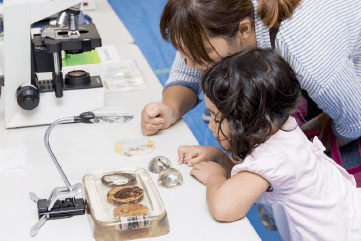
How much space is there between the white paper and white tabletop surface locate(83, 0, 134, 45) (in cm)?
95

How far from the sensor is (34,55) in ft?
4.07

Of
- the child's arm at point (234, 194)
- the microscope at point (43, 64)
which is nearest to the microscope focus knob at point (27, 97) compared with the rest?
the microscope at point (43, 64)

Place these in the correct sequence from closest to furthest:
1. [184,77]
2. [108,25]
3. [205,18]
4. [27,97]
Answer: [205,18]
[27,97]
[184,77]
[108,25]

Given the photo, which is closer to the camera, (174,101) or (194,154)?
(194,154)

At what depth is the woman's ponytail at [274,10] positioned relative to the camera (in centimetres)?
110

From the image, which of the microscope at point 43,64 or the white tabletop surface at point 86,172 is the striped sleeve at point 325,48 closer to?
the white tabletop surface at point 86,172

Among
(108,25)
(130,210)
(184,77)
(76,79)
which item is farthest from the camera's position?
(108,25)

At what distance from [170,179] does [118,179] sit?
0.42 feet

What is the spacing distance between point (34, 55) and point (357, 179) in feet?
3.48

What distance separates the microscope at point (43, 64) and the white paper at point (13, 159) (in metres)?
0.14

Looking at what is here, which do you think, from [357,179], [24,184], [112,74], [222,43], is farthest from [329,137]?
[24,184]

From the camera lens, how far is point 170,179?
991mm

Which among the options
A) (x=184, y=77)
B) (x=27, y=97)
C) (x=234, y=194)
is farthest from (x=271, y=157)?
(x=27, y=97)

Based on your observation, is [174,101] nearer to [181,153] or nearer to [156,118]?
[156,118]
